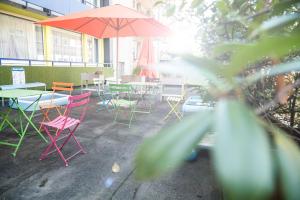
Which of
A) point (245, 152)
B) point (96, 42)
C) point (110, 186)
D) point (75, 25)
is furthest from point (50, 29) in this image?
point (245, 152)

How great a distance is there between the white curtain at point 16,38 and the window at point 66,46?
1.53 m

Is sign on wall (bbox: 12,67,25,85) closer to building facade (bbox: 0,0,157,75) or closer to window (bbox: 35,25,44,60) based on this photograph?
building facade (bbox: 0,0,157,75)

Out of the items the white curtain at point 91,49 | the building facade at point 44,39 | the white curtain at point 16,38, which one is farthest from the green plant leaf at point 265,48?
the white curtain at point 91,49

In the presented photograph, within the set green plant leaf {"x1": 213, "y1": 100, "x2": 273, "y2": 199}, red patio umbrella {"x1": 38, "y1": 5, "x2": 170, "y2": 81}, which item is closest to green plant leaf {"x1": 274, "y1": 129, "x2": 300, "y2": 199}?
green plant leaf {"x1": 213, "y1": 100, "x2": 273, "y2": 199}

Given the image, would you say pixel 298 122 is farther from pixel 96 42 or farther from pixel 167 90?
pixel 96 42

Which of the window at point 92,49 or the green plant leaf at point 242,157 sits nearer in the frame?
the green plant leaf at point 242,157

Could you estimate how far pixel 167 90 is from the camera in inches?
357

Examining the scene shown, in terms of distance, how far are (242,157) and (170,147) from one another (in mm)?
89

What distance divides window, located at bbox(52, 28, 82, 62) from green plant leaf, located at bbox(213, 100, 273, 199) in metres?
13.2

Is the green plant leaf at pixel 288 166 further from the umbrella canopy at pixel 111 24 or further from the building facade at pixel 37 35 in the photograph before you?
the building facade at pixel 37 35

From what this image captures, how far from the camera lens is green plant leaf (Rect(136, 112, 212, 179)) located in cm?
27

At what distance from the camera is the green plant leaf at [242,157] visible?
225 millimetres

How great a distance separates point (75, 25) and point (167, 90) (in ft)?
13.7

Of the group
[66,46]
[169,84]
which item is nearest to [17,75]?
[169,84]
